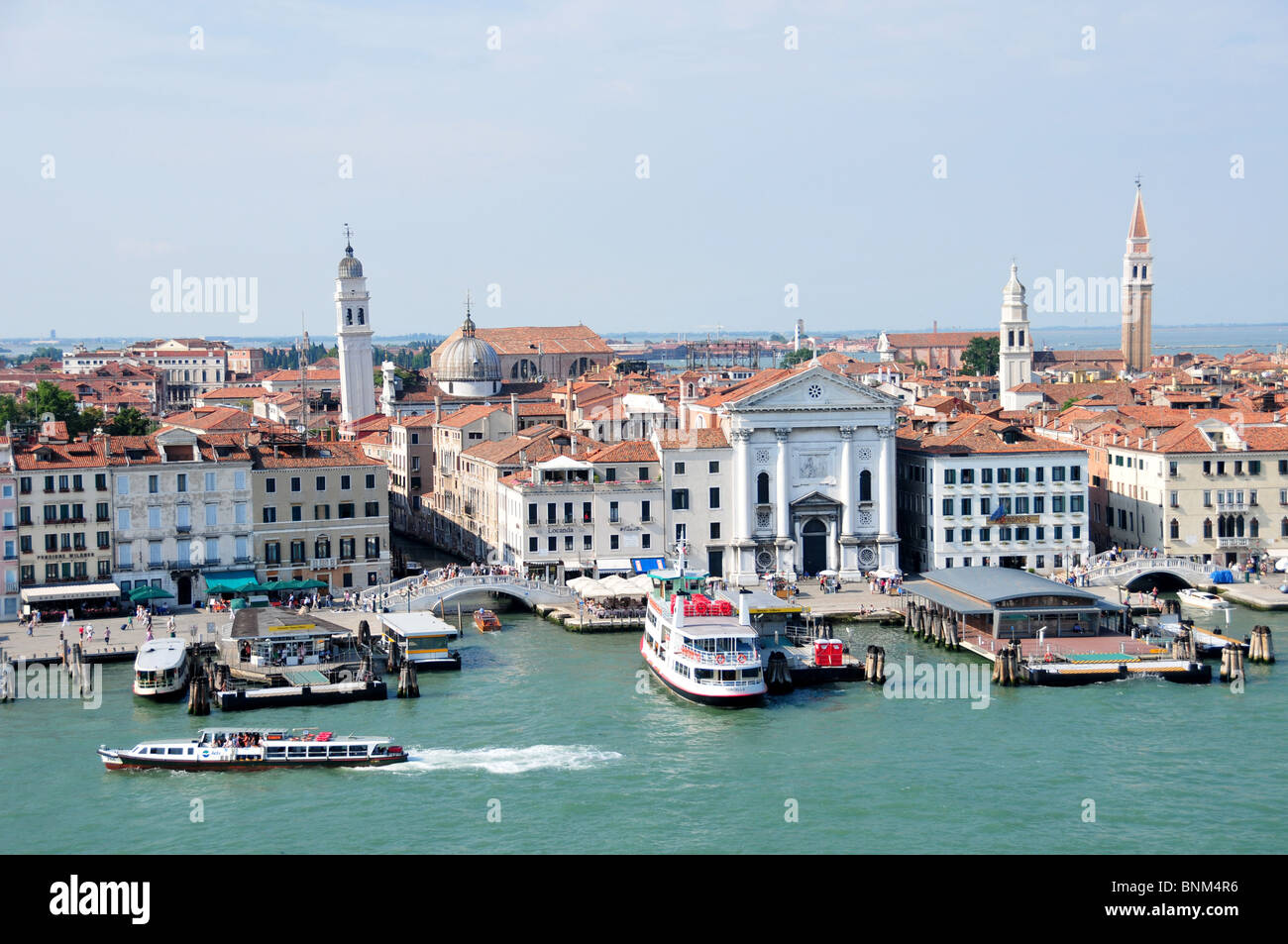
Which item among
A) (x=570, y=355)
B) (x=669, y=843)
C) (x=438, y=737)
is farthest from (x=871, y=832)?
(x=570, y=355)

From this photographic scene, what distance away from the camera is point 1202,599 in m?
42.9

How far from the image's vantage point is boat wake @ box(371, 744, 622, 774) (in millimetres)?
26594

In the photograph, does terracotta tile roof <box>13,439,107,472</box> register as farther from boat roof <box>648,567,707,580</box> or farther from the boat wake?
the boat wake

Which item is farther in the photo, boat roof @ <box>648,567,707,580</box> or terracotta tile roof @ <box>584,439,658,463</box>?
terracotta tile roof @ <box>584,439,658,463</box>

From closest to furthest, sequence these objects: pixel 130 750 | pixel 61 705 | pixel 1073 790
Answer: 1. pixel 1073 790
2. pixel 130 750
3. pixel 61 705

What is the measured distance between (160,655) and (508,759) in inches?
387

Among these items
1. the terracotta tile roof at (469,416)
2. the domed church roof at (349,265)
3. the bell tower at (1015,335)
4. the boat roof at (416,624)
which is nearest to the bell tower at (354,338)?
the domed church roof at (349,265)

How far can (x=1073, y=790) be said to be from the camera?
25.3m

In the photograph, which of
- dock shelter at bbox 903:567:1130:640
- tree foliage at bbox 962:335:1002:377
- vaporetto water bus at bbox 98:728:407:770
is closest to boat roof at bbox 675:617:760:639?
vaporetto water bus at bbox 98:728:407:770

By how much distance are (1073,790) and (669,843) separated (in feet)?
23.2

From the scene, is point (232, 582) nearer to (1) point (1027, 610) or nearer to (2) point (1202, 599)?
(1) point (1027, 610)

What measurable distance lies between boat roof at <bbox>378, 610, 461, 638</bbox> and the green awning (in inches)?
181
